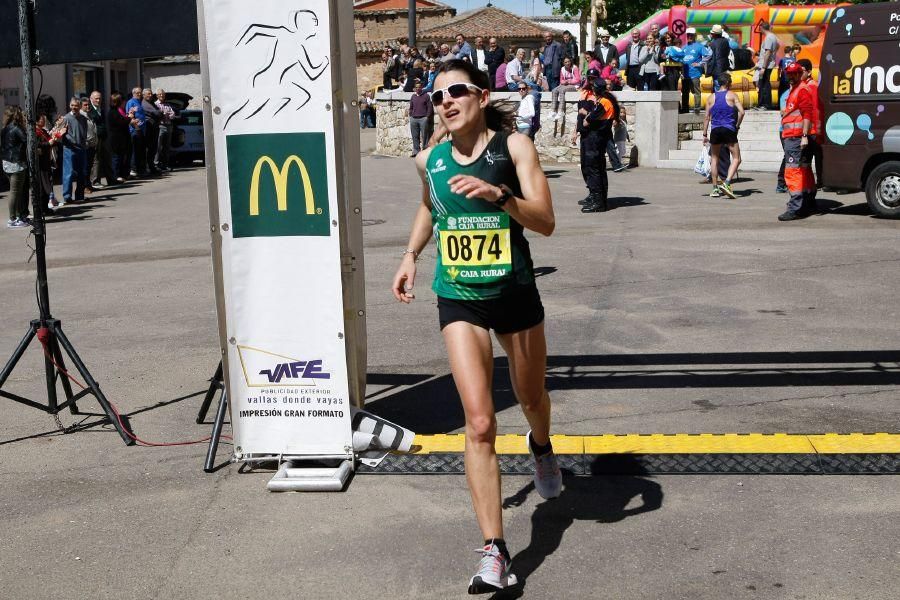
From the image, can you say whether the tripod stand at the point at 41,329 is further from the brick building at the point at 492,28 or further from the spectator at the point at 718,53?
the brick building at the point at 492,28

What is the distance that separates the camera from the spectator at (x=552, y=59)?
2773 cm

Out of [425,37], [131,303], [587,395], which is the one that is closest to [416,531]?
[587,395]

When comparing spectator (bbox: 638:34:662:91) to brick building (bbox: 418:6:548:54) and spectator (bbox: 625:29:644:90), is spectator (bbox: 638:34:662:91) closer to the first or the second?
spectator (bbox: 625:29:644:90)

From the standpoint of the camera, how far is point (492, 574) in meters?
4.21

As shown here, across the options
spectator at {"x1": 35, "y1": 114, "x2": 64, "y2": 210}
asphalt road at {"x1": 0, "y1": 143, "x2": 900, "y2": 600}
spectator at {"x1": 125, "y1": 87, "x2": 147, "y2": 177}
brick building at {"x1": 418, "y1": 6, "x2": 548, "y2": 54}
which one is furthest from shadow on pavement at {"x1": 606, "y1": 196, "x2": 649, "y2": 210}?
brick building at {"x1": 418, "y1": 6, "x2": 548, "y2": 54}

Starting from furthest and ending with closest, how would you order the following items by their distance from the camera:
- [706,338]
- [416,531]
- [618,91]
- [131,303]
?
[618,91], [131,303], [706,338], [416,531]

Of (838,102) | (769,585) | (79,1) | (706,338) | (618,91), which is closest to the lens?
(769,585)

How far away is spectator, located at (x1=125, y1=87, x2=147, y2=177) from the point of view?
25.9 m

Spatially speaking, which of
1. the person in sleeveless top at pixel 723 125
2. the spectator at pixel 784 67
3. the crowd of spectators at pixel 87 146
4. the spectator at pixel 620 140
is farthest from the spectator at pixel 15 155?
the spectator at pixel 784 67

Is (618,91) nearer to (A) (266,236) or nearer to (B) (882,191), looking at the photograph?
(B) (882,191)

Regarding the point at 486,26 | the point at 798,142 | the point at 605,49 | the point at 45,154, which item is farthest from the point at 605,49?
the point at 486,26

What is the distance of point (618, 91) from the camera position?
24.6 metres

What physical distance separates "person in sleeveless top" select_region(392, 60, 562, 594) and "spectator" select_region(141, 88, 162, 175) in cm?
2328

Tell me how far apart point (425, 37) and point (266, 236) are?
66.9 metres
